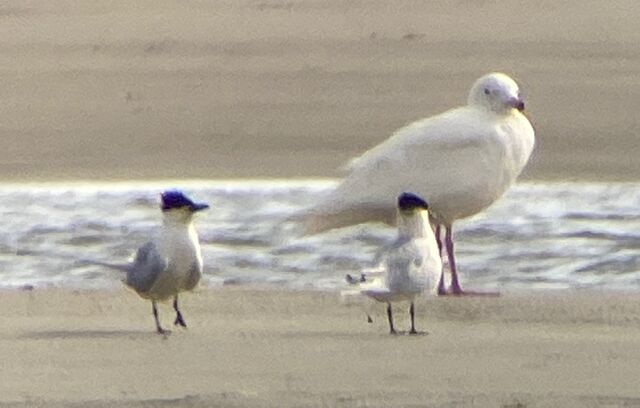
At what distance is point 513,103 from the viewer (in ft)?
34.7

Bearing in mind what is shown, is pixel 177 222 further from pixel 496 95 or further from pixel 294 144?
pixel 294 144

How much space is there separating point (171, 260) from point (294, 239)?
2.60 meters

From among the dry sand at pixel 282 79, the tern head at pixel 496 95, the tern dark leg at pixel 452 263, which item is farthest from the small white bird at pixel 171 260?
the dry sand at pixel 282 79

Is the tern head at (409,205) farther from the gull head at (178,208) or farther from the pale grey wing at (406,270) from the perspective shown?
the gull head at (178,208)

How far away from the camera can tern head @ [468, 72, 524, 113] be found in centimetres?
1059

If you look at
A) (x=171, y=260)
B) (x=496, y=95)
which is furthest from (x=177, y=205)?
(x=496, y=95)

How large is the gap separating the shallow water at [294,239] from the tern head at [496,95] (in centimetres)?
74

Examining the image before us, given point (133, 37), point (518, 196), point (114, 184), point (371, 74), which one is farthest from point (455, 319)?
point (133, 37)

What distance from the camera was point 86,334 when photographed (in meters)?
8.34

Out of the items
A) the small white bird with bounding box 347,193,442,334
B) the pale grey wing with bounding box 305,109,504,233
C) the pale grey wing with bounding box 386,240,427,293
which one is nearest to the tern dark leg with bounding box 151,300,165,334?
the small white bird with bounding box 347,193,442,334

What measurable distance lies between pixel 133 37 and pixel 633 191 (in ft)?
21.0

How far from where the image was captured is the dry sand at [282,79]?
14.9m

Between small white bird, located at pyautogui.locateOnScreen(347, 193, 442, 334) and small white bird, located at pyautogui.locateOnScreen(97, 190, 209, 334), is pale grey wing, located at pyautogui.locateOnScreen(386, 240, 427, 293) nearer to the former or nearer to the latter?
small white bird, located at pyautogui.locateOnScreen(347, 193, 442, 334)

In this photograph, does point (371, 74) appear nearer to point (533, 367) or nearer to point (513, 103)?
point (513, 103)
